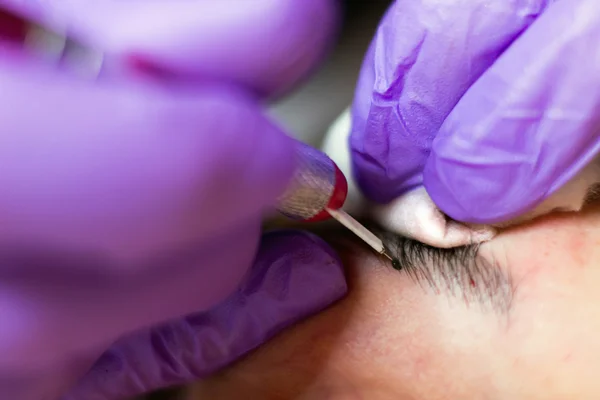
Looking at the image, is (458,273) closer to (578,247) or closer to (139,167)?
(578,247)

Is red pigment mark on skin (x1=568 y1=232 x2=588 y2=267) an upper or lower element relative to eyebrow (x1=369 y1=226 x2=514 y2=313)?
upper

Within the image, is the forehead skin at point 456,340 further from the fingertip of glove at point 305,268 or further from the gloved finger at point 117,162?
the gloved finger at point 117,162

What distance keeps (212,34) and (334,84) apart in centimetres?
68

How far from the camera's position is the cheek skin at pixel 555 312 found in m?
0.66

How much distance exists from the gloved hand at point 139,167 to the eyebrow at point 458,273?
269 mm

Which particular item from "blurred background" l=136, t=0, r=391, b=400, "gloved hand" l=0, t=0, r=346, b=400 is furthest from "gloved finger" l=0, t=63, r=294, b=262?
"blurred background" l=136, t=0, r=391, b=400

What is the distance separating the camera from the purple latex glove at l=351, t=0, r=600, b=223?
0.61 metres

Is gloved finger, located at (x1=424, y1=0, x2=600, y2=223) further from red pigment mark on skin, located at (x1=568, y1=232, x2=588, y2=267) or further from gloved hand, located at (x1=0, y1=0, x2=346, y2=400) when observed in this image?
gloved hand, located at (x1=0, y1=0, x2=346, y2=400)

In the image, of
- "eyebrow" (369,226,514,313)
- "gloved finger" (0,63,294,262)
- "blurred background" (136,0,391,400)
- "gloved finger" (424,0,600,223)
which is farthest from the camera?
"blurred background" (136,0,391,400)

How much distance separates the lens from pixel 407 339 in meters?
0.73

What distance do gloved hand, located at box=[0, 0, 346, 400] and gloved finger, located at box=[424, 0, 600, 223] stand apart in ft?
0.80

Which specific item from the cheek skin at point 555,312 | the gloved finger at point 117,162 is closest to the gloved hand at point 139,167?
the gloved finger at point 117,162

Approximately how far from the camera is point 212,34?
44 cm

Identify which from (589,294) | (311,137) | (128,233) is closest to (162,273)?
(128,233)
